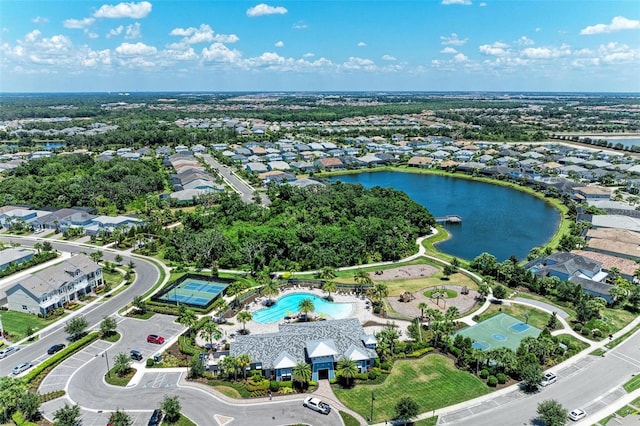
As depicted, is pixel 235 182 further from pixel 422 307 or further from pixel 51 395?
pixel 51 395

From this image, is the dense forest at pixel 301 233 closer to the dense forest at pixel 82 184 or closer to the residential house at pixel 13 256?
the residential house at pixel 13 256

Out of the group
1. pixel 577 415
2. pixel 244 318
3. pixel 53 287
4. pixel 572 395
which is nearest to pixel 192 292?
pixel 244 318

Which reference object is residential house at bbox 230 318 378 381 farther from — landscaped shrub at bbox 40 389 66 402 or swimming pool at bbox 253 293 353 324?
landscaped shrub at bbox 40 389 66 402

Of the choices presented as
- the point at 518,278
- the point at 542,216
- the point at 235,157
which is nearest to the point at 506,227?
the point at 542,216

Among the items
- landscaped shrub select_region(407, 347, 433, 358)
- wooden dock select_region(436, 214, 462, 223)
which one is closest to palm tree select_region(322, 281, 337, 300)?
landscaped shrub select_region(407, 347, 433, 358)

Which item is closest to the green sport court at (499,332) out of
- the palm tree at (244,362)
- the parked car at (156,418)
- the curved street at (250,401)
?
the curved street at (250,401)

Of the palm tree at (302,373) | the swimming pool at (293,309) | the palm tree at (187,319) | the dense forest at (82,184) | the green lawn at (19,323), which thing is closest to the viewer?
the palm tree at (302,373)
